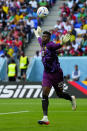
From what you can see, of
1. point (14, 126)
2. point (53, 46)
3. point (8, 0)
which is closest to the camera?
point (14, 126)

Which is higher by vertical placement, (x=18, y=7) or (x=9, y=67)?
(x=18, y=7)

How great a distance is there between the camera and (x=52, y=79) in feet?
41.7

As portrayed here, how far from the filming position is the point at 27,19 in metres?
34.3

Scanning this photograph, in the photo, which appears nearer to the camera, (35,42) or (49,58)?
(49,58)

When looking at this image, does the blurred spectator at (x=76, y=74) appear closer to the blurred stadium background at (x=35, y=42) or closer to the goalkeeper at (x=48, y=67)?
the blurred stadium background at (x=35, y=42)

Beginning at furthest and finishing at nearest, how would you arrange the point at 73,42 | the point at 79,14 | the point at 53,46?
the point at 79,14, the point at 73,42, the point at 53,46

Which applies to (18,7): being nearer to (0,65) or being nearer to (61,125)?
(0,65)

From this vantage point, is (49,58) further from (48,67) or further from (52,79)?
(52,79)

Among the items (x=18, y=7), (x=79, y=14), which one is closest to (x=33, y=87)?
(x=79, y=14)

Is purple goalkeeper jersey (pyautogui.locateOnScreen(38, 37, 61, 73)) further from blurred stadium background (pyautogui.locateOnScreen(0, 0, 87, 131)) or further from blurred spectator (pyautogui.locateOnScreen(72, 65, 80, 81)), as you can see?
blurred spectator (pyautogui.locateOnScreen(72, 65, 80, 81))

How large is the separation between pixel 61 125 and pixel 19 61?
63.4 feet

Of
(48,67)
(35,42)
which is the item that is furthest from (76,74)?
(48,67)

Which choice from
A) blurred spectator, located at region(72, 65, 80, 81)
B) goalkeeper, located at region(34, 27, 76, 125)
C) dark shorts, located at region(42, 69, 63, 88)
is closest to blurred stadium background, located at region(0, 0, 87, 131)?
blurred spectator, located at region(72, 65, 80, 81)

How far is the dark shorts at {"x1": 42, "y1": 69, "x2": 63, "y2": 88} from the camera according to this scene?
41.3 feet
